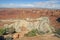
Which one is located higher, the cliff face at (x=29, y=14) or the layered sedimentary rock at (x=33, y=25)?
the cliff face at (x=29, y=14)

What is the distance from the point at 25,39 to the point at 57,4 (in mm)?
1452

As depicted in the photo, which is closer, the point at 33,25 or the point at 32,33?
the point at 32,33

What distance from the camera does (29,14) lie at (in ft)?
13.6

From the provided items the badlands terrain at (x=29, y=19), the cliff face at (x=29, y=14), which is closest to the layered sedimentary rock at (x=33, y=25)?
the badlands terrain at (x=29, y=19)

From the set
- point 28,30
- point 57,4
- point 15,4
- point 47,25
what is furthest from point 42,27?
point 15,4

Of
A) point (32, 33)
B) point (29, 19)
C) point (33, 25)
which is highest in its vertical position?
point (29, 19)

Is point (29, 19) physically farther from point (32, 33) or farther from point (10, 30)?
point (10, 30)

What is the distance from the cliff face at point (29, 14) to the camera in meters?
4.12

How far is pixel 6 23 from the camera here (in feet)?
13.4

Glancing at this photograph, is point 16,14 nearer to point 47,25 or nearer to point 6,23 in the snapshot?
point 6,23

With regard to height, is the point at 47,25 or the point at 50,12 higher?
the point at 50,12

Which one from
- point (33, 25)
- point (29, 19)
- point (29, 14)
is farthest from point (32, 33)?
point (29, 14)

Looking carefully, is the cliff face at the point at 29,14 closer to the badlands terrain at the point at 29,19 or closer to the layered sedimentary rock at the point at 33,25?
the badlands terrain at the point at 29,19

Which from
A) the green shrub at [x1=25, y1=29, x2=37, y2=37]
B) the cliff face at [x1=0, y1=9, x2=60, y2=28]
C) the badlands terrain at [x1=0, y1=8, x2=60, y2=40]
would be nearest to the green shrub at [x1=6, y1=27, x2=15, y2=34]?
the badlands terrain at [x1=0, y1=8, x2=60, y2=40]
